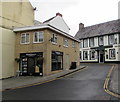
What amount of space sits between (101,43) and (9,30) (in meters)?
22.8

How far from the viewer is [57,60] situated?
1778 centimetres

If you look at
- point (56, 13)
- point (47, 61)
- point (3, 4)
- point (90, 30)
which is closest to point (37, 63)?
point (47, 61)

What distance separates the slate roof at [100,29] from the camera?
30250mm

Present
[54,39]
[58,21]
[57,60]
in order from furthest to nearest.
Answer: [58,21] < [57,60] < [54,39]

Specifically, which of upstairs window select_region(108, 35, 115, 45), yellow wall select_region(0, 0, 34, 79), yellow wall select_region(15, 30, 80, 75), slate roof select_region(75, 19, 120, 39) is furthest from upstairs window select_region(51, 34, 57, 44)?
slate roof select_region(75, 19, 120, 39)

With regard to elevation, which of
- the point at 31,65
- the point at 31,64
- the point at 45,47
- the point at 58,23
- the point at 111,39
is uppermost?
the point at 58,23

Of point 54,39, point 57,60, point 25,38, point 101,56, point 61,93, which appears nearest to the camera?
point 61,93

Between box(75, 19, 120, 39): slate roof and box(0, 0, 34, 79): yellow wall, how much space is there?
20.5 meters

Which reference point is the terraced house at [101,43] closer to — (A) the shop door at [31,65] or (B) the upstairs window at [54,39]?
(B) the upstairs window at [54,39]

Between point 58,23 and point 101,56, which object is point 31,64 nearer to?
point 58,23

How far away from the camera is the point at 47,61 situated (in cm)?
1535

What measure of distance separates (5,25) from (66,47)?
974 cm

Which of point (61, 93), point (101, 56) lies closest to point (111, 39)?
point (101, 56)

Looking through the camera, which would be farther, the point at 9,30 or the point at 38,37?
the point at 9,30
